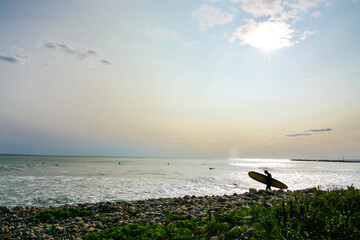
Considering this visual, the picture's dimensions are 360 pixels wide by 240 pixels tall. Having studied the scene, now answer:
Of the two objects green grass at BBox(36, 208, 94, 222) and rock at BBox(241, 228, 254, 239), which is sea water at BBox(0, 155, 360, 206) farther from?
green grass at BBox(36, 208, 94, 222)

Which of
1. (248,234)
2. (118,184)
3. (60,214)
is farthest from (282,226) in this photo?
(118,184)

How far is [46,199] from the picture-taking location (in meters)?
17.9

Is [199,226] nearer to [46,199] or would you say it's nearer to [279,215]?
[279,215]

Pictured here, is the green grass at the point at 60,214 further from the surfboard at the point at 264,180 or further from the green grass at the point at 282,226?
the surfboard at the point at 264,180

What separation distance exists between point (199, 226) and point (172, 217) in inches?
83.4

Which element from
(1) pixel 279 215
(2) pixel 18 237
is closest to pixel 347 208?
(1) pixel 279 215

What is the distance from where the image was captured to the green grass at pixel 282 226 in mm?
4954

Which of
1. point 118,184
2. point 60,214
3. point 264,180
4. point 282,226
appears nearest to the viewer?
point 282,226

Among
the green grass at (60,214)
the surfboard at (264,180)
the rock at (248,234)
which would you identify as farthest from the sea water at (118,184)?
the green grass at (60,214)

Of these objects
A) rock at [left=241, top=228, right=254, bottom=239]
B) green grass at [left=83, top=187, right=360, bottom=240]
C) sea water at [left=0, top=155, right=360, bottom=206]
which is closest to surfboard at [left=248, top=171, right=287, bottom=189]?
sea water at [left=0, top=155, right=360, bottom=206]

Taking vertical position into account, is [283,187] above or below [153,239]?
below

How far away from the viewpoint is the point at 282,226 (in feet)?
18.5

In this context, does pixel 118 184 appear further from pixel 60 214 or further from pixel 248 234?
pixel 248 234

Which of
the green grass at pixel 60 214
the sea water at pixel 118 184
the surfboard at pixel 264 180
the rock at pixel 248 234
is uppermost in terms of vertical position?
the rock at pixel 248 234
